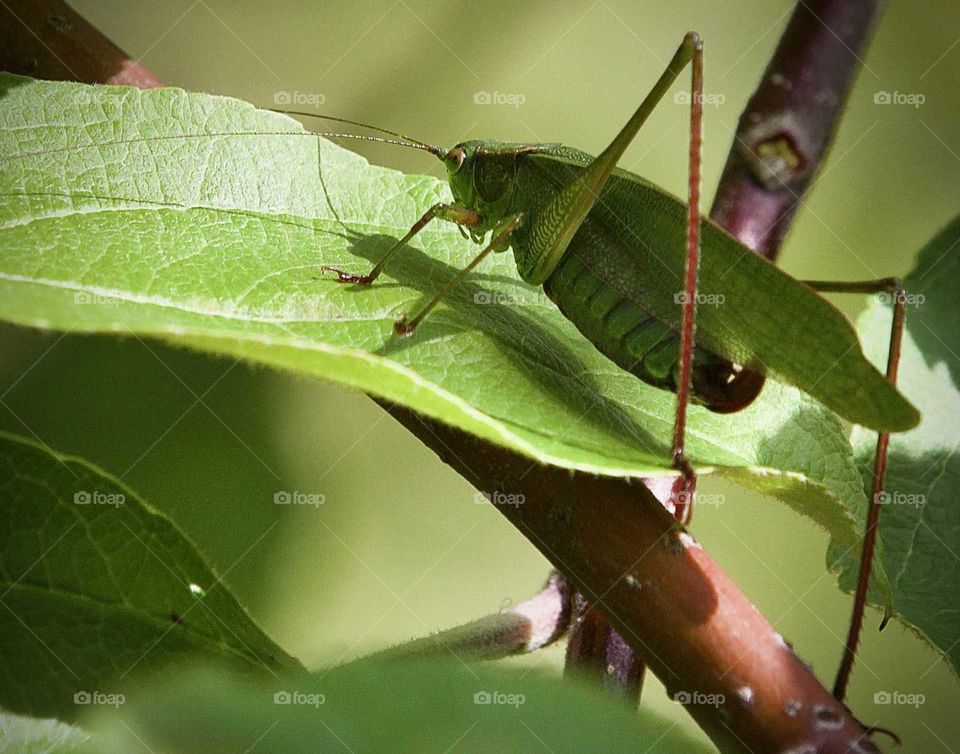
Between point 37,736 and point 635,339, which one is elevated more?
point 635,339

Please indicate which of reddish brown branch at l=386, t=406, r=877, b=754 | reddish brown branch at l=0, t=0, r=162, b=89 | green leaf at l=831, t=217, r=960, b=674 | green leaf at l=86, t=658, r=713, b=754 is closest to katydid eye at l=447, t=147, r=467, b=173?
reddish brown branch at l=0, t=0, r=162, b=89

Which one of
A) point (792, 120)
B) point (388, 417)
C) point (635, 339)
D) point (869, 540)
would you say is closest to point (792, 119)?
point (792, 120)

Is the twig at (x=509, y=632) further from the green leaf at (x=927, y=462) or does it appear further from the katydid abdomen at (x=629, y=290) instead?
the green leaf at (x=927, y=462)

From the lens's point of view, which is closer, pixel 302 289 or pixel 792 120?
pixel 302 289

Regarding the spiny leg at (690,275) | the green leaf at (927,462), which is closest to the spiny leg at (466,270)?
the spiny leg at (690,275)

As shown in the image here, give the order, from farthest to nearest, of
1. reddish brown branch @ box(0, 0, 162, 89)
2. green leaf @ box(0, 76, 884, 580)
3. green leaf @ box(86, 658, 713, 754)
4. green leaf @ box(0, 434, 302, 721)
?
reddish brown branch @ box(0, 0, 162, 89), green leaf @ box(0, 434, 302, 721), green leaf @ box(0, 76, 884, 580), green leaf @ box(86, 658, 713, 754)

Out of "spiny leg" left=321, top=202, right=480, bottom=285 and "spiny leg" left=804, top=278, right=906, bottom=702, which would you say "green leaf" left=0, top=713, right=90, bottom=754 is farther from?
"spiny leg" left=804, top=278, right=906, bottom=702

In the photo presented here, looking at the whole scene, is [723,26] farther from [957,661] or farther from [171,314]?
[171,314]

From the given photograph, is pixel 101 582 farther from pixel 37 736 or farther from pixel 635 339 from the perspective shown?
pixel 635 339
